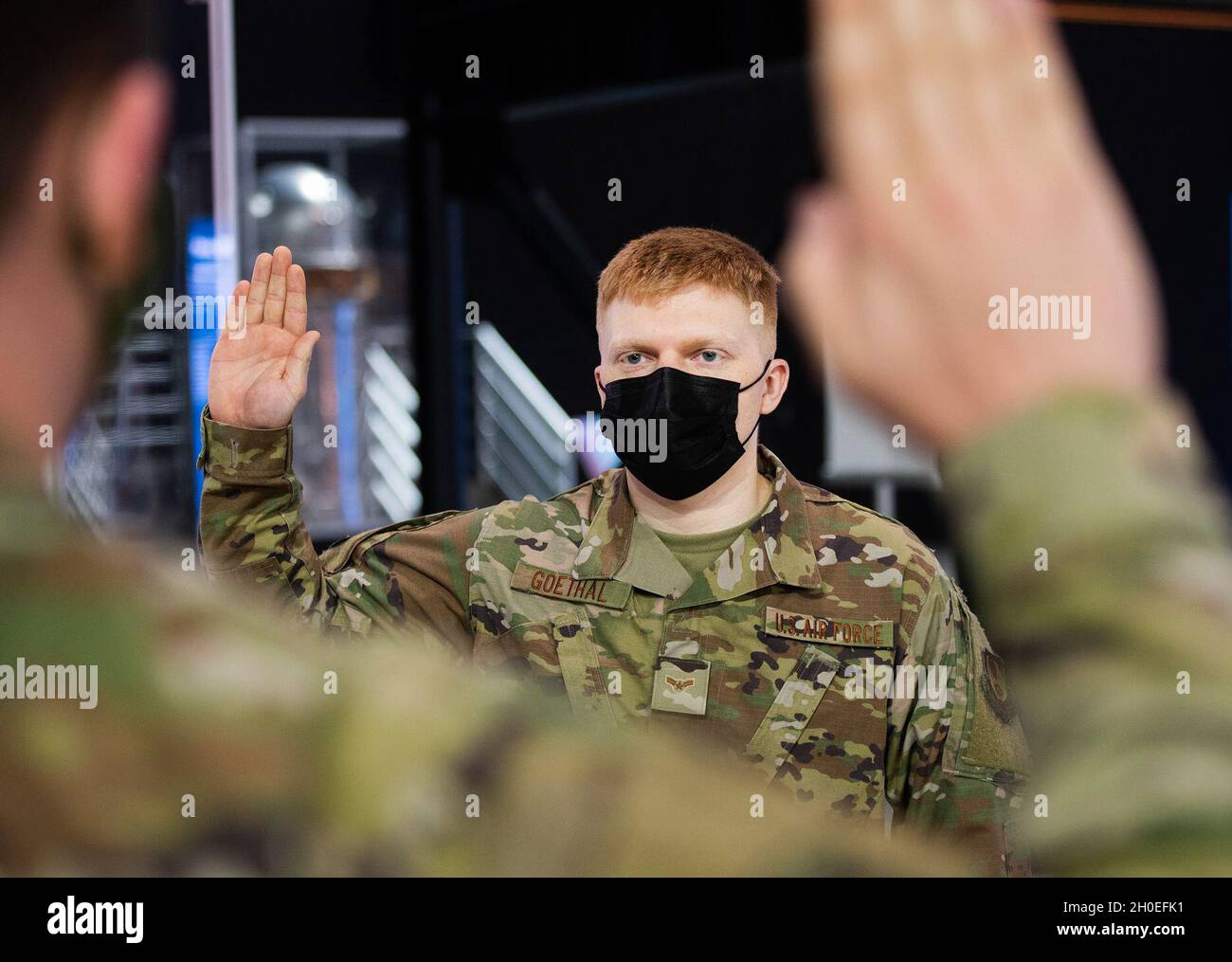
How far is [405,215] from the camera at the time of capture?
2158 mm

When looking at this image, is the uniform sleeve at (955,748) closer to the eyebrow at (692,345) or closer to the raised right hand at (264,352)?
the eyebrow at (692,345)

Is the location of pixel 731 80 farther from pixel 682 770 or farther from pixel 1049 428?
pixel 682 770

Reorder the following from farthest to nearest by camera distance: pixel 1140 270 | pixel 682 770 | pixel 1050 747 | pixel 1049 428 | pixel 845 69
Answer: pixel 1140 270 → pixel 845 69 → pixel 1049 428 → pixel 1050 747 → pixel 682 770

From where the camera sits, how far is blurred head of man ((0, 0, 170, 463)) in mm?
816

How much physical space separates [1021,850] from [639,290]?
96 centimetres

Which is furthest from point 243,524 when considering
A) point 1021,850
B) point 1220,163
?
point 1220,163

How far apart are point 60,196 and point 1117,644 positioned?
855 millimetres

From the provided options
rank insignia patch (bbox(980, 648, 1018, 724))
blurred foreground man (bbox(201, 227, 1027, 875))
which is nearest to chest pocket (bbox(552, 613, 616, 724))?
blurred foreground man (bbox(201, 227, 1027, 875))

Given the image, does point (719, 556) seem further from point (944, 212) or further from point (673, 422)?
point (944, 212)

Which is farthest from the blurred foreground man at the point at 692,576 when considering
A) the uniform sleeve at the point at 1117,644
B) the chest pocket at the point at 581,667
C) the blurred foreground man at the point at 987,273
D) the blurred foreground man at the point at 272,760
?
the blurred foreground man at the point at 272,760

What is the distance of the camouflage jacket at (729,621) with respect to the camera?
1.67 m

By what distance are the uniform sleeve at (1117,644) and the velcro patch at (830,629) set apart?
0.30m

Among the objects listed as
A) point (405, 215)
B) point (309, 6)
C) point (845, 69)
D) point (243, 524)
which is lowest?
point (243, 524)

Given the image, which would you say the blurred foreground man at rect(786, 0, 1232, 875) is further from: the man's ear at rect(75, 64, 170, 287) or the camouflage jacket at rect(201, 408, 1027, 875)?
the man's ear at rect(75, 64, 170, 287)
